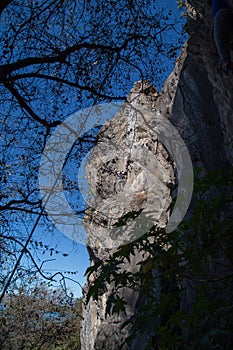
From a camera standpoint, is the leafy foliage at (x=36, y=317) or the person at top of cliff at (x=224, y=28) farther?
the leafy foliage at (x=36, y=317)

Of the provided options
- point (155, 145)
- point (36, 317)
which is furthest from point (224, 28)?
point (155, 145)

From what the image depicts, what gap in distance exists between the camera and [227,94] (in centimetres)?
375

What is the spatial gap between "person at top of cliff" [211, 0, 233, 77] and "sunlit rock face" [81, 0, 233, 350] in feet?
0.36

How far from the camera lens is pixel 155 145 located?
10617 mm


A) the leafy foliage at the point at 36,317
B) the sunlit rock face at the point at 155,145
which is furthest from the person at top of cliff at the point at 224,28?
the leafy foliage at the point at 36,317

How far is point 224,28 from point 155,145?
7632 millimetres

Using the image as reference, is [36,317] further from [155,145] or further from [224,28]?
[155,145]

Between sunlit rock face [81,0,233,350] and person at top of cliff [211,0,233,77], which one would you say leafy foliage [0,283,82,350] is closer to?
sunlit rock face [81,0,233,350]

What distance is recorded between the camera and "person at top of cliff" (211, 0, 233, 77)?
9.66 ft

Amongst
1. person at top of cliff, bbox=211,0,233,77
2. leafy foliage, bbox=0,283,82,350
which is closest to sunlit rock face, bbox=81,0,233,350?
person at top of cliff, bbox=211,0,233,77

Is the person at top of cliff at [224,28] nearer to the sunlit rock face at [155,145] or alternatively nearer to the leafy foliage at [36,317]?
the sunlit rock face at [155,145]

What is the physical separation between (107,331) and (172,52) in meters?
6.79

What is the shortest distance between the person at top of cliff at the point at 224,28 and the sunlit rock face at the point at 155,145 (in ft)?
0.36

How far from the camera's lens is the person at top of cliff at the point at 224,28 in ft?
9.66
